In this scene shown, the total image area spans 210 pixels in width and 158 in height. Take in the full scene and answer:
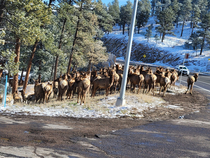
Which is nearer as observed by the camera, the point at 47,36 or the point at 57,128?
the point at 57,128

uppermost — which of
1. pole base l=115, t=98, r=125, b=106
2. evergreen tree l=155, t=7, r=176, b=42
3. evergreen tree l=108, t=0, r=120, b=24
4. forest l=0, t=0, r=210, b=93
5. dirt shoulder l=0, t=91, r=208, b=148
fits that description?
evergreen tree l=108, t=0, r=120, b=24

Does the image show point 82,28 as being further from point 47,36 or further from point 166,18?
point 166,18

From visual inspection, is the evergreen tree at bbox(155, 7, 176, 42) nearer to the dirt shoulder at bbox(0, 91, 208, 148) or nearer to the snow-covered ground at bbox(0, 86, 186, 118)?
the snow-covered ground at bbox(0, 86, 186, 118)

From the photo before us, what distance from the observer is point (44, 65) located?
33.9 metres

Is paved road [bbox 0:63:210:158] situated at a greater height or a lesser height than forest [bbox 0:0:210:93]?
lesser

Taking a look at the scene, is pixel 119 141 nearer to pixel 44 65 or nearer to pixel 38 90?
pixel 38 90

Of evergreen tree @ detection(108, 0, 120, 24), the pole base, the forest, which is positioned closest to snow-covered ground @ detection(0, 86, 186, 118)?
the pole base

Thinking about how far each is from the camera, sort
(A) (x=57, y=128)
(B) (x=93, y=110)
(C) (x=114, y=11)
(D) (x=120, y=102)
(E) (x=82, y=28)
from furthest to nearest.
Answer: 1. (C) (x=114, y=11)
2. (E) (x=82, y=28)
3. (D) (x=120, y=102)
4. (B) (x=93, y=110)
5. (A) (x=57, y=128)

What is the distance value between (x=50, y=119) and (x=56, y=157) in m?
4.29

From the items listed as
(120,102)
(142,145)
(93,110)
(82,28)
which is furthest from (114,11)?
(142,145)

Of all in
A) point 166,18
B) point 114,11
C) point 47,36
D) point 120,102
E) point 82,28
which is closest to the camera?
point 120,102

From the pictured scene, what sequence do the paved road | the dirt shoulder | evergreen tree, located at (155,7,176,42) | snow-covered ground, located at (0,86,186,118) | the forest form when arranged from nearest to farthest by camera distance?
the paved road < the dirt shoulder < snow-covered ground, located at (0,86,186,118) < the forest < evergreen tree, located at (155,7,176,42)

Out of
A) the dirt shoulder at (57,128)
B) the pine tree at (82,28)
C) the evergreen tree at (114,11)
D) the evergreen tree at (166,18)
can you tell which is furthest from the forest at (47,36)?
the evergreen tree at (114,11)

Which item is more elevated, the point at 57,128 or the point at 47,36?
the point at 47,36
